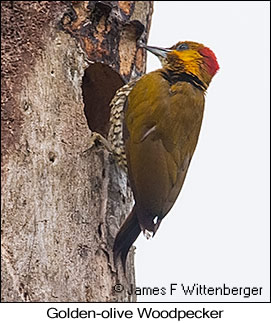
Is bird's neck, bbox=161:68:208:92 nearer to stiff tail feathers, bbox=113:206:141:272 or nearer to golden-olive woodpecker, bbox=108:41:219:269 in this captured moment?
golden-olive woodpecker, bbox=108:41:219:269

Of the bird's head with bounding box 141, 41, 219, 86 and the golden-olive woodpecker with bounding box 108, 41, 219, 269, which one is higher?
the bird's head with bounding box 141, 41, 219, 86

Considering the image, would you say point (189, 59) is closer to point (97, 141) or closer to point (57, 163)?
point (97, 141)

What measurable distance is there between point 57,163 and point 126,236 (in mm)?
485

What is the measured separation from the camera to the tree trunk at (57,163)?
328 cm

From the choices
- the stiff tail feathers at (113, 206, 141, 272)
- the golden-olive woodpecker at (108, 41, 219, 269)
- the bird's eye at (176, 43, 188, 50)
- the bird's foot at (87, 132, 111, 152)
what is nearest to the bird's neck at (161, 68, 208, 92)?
the golden-olive woodpecker at (108, 41, 219, 269)

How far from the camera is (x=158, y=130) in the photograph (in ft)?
13.0

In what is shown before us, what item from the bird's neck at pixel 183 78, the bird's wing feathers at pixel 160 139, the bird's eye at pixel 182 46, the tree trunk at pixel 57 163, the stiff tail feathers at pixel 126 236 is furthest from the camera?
the bird's eye at pixel 182 46

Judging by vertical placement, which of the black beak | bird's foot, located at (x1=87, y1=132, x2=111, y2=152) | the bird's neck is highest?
the black beak

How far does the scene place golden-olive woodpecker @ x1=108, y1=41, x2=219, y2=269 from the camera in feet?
12.3

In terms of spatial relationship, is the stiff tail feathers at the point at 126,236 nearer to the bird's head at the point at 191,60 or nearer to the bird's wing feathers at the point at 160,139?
the bird's wing feathers at the point at 160,139

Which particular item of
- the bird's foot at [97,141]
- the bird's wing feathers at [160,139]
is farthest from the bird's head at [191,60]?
the bird's foot at [97,141]

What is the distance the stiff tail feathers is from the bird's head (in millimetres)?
986
